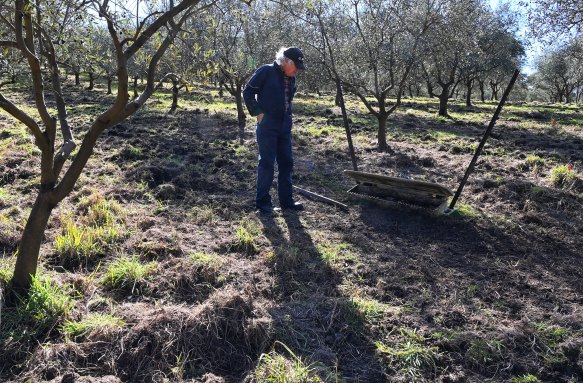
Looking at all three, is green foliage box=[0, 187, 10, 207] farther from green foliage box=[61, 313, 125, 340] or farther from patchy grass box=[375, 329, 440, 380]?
patchy grass box=[375, 329, 440, 380]

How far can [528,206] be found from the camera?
7.05 m

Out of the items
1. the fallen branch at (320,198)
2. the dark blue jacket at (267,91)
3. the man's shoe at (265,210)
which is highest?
the dark blue jacket at (267,91)

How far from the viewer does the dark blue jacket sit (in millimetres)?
6332

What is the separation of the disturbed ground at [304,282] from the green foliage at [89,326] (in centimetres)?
Result: 2

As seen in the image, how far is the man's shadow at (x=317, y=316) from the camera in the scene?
3.61m

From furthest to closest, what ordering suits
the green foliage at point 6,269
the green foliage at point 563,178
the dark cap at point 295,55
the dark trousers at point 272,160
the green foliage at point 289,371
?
1. the green foliage at point 563,178
2. the dark trousers at point 272,160
3. the dark cap at point 295,55
4. the green foliage at point 6,269
5. the green foliage at point 289,371

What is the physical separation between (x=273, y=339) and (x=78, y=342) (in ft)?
5.00

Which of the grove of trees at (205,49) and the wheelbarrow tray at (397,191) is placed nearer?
the grove of trees at (205,49)

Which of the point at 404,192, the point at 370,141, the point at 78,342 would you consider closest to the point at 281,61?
the point at 404,192

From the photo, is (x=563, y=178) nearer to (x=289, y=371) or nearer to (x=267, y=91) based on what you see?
(x=267, y=91)

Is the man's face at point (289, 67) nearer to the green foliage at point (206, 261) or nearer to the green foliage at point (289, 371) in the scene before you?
the green foliage at point (206, 261)

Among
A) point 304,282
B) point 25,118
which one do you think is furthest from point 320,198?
point 25,118

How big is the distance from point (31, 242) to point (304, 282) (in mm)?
2551

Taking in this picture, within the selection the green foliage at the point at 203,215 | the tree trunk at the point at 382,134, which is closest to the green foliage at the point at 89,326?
the green foliage at the point at 203,215
